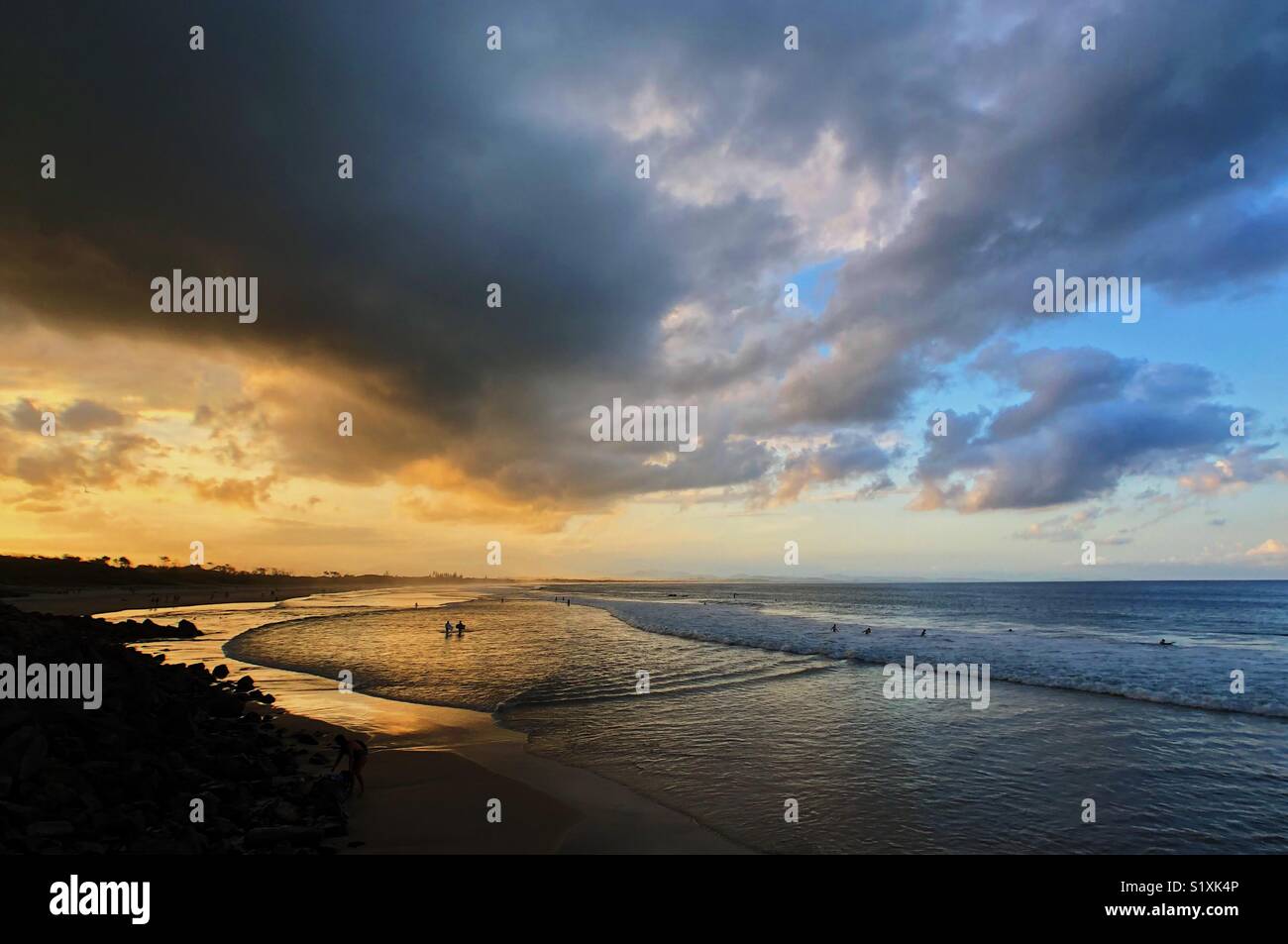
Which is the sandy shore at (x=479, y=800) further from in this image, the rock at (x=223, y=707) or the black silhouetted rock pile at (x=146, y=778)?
the rock at (x=223, y=707)

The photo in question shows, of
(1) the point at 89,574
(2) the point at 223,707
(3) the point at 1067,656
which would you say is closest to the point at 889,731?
(2) the point at 223,707

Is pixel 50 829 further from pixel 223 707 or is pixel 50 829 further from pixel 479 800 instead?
pixel 223 707

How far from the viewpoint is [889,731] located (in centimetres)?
1684

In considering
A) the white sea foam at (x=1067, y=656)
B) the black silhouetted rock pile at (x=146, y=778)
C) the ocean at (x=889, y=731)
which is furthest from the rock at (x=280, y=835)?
the white sea foam at (x=1067, y=656)

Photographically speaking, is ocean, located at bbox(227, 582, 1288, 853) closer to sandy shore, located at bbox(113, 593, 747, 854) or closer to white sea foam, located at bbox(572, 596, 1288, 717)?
white sea foam, located at bbox(572, 596, 1288, 717)

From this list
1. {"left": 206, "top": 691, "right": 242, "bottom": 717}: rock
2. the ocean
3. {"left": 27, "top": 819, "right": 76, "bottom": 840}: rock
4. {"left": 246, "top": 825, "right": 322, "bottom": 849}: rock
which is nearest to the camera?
{"left": 27, "top": 819, "right": 76, "bottom": 840}: rock

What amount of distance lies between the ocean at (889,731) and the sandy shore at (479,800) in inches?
33.4

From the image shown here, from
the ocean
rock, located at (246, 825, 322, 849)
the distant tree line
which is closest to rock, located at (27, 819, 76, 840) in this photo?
rock, located at (246, 825, 322, 849)

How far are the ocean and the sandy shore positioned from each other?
848 millimetres

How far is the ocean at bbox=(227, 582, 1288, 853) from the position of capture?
10.4m
